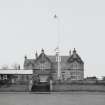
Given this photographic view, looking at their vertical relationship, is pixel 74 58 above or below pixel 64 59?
above

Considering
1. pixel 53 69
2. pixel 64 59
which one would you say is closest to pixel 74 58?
pixel 64 59

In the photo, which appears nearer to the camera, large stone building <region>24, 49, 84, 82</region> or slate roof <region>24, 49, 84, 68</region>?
large stone building <region>24, 49, 84, 82</region>

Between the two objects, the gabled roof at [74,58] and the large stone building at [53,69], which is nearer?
the large stone building at [53,69]

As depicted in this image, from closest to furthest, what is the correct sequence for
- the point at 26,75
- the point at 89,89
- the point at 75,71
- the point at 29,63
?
the point at 89,89 < the point at 26,75 < the point at 75,71 < the point at 29,63

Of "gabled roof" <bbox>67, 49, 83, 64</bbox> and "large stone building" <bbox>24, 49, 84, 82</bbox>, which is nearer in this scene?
"large stone building" <bbox>24, 49, 84, 82</bbox>

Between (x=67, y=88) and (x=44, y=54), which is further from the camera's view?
(x=44, y=54)

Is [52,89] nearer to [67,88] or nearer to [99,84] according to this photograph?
[67,88]

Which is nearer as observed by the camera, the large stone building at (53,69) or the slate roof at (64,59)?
the large stone building at (53,69)

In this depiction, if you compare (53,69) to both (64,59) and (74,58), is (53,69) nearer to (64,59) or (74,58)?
(64,59)

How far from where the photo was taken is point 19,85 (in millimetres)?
48844

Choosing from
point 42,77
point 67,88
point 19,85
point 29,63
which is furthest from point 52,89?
point 29,63

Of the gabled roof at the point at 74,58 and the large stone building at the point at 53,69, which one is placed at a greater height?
the gabled roof at the point at 74,58

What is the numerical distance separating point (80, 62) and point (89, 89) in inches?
882

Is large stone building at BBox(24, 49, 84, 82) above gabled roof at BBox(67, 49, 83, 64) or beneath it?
beneath
